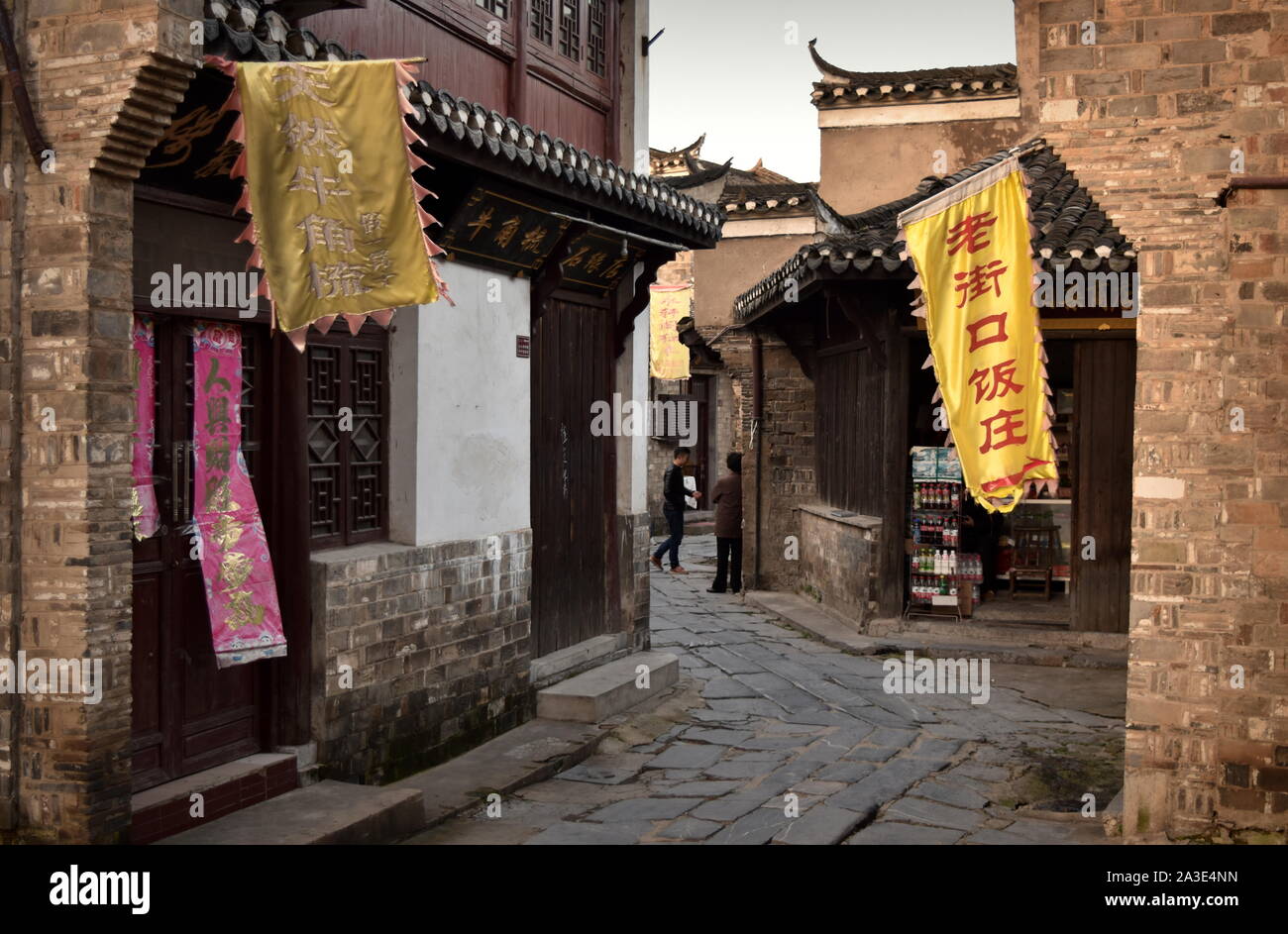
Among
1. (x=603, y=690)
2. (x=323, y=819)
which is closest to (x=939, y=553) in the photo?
(x=603, y=690)

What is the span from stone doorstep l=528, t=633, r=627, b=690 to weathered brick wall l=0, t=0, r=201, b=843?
4215 mm

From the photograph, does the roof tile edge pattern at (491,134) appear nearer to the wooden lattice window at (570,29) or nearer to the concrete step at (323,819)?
the wooden lattice window at (570,29)

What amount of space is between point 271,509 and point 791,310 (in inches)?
375

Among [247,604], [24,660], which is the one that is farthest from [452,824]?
[24,660]

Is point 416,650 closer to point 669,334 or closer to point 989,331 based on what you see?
point 989,331

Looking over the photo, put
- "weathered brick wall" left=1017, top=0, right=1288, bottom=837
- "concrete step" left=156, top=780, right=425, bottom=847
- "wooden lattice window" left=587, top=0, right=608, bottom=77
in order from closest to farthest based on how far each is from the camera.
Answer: "concrete step" left=156, top=780, right=425, bottom=847 < "weathered brick wall" left=1017, top=0, right=1288, bottom=837 < "wooden lattice window" left=587, top=0, right=608, bottom=77

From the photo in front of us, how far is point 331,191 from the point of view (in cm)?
519

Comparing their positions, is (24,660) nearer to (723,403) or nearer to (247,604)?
(247,604)

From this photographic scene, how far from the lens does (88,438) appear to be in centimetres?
500

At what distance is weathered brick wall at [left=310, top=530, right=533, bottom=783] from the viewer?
6688 millimetres

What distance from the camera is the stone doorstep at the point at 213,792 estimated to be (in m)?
5.41

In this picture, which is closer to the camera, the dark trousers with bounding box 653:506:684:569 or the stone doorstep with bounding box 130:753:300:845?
the stone doorstep with bounding box 130:753:300:845

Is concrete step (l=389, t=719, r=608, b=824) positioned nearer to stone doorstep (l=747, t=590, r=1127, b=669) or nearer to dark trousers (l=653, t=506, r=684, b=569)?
stone doorstep (l=747, t=590, r=1127, b=669)

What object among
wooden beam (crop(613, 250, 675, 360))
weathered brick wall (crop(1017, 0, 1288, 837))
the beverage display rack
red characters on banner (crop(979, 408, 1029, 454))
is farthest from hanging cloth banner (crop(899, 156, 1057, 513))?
the beverage display rack
